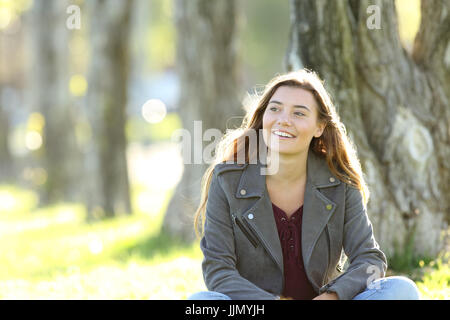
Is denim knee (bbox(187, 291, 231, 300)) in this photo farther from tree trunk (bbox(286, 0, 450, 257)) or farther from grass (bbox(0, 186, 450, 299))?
tree trunk (bbox(286, 0, 450, 257))

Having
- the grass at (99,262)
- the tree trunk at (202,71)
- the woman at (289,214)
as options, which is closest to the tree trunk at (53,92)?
the grass at (99,262)

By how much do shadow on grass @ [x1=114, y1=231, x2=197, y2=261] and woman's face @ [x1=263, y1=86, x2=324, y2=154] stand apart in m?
3.41

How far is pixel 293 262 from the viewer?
138 inches

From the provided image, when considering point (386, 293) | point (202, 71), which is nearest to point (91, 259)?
point (202, 71)

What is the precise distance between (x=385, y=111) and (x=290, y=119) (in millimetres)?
1693

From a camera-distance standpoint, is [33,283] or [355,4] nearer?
[355,4]

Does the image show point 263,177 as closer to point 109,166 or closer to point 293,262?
point 293,262

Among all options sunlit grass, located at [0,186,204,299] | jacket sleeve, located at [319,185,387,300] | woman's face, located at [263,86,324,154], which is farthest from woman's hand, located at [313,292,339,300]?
sunlit grass, located at [0,186,204,299]

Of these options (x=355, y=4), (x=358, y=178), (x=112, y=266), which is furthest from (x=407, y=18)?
(x=358, y=178)

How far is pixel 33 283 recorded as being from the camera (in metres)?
5.59

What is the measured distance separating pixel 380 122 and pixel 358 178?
56.0 inches
